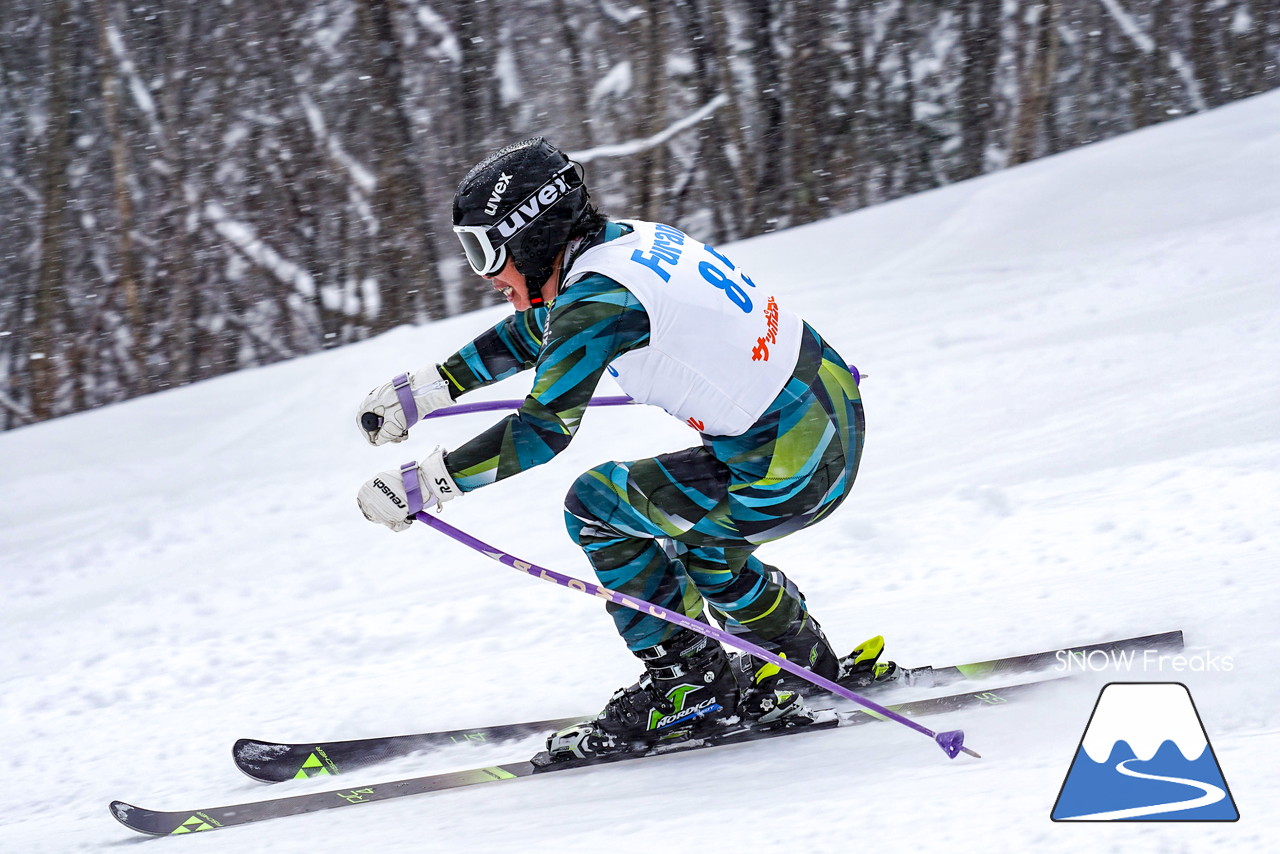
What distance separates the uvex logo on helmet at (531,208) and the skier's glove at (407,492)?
54 centimetres

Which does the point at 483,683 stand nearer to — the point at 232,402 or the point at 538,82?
the point at 232,402

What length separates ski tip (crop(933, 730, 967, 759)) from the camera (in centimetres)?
256

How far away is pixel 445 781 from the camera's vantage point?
9.55 feet

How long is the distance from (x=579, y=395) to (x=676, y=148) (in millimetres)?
5224

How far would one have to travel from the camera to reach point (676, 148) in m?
7.21

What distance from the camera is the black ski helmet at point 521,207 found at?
2.49 metres

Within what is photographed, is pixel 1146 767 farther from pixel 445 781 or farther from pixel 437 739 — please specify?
pixel 437 739

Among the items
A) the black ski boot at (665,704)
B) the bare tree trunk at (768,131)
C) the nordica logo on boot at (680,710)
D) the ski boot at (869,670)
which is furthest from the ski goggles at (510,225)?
the bare tree trunk at (768,131)

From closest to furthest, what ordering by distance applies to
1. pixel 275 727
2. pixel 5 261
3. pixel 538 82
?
pixel 275 727
pixel 5 261
pixel 538 82

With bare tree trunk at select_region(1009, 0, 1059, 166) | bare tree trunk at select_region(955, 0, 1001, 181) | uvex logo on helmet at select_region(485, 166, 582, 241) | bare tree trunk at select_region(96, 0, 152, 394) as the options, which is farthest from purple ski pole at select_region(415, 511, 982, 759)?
bare tree trunk at select_region(1009, 0, 1059, 166)

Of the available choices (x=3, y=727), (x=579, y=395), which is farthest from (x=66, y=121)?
(x=579, y=395)

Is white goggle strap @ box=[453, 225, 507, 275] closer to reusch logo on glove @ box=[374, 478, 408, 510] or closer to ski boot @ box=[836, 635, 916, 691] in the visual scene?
reusch logo on glove @ box=[374, 478, 408, 510]

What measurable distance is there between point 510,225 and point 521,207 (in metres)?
0.05

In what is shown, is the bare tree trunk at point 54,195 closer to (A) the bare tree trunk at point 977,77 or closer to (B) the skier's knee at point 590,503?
(B) the skier's knee at point 590,503
